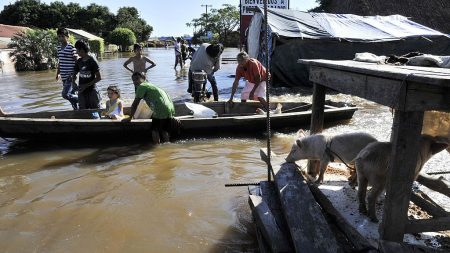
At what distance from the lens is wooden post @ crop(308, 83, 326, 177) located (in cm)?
392

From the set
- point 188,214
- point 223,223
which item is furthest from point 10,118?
point 223,223

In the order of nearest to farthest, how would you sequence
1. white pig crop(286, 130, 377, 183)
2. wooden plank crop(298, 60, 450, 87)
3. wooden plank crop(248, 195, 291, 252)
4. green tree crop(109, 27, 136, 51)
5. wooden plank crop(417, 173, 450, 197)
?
wooden plank crop(298, 60, 450, 87) → wooden plank crop(248, 195, 291, 252) → wooden plank crop(417, 173, 450, 197) → white pig crop(286, 130, 377, 183) → green tree crop(109, 27, 136, 51)

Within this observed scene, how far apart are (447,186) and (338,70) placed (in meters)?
1.47

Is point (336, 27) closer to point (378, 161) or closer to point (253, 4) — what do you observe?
point (253, 4)

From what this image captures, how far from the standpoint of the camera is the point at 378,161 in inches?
110

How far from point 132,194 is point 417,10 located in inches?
941

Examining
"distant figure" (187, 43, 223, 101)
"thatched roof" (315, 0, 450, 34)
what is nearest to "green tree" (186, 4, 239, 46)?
"thatched roof" (315, 0, 450, 34)

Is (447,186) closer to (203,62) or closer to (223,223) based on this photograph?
(223,223)

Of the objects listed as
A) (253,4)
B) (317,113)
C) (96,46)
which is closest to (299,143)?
(317,113)

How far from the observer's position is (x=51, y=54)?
25.1 metres

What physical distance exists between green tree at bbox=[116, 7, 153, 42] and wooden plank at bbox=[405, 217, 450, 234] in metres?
67.6

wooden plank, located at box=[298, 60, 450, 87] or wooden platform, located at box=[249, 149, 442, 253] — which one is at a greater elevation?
wooden plank, located at box=[298, 60, 450, 87]

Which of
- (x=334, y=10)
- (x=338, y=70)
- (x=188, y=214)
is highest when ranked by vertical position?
(x=334, y=10)

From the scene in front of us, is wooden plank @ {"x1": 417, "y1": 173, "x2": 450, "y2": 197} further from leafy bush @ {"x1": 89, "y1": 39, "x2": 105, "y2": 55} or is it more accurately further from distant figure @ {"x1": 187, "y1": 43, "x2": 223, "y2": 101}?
leafy bush @ {"x1": 89, "y1": 39, "x2": 105, "y2": 55}
